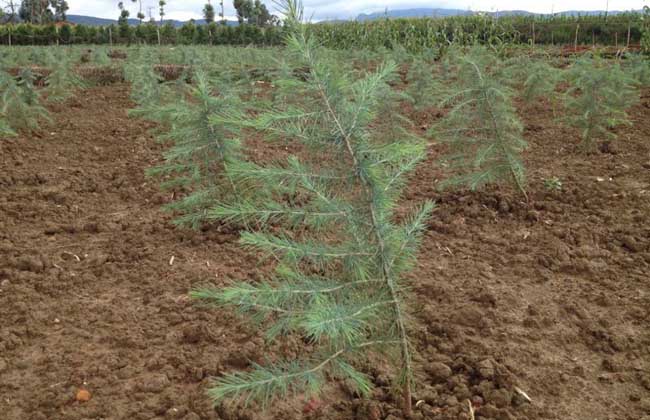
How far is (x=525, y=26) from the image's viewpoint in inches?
1048

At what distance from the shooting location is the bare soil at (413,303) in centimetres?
260

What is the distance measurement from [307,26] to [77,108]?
26.1ft

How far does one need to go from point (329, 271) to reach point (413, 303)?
0.55 m

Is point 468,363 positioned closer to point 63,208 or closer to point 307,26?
point 307,26

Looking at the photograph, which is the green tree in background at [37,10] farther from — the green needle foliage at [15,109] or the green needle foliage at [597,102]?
the green needle foliage at [597,102]

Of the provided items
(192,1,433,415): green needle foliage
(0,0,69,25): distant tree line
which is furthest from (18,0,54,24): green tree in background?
(192,1,433,415): green needle foliage

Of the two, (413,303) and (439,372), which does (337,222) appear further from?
(439,372)

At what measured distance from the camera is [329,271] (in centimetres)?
315

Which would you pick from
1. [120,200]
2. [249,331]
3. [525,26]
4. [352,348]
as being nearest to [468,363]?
[352,348]

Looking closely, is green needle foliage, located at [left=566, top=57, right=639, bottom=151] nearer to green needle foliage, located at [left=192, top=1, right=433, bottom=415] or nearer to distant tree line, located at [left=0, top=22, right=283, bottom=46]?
green needle foliage, located at [left=192, top=1, right=433, bottom=415]

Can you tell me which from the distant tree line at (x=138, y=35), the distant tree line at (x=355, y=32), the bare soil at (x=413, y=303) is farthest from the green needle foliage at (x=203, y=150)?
the distant tree line at (x=138, y=35)

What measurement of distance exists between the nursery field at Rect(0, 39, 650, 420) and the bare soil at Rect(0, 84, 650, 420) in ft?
0.04

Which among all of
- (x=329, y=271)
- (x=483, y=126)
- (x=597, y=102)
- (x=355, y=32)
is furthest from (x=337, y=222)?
(x=355, y=32)

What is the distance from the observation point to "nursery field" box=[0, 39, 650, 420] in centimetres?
257
